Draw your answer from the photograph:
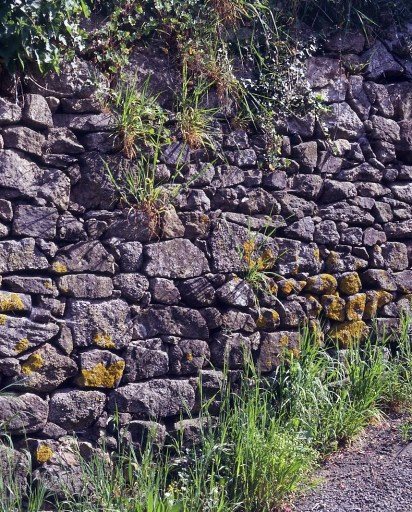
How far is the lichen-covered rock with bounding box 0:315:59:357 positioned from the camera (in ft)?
12.6

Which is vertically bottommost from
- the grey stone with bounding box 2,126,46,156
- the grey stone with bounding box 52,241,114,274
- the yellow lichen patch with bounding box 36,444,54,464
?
the yellow lichen patch with bounding box 36,444,54,464

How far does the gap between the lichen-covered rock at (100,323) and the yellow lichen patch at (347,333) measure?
59.0 inches

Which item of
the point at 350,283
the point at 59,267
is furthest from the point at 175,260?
the point at 350,283

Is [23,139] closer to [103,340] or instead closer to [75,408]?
[103,340]

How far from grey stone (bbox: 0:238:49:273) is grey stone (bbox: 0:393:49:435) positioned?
0.63 m

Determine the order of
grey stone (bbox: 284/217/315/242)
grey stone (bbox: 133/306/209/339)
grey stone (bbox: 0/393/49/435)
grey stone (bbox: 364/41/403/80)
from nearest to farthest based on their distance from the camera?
grey stone (bbox: 0/393/49/435) → grey stone (bbox: 133/306/209/339) → grey stone (bbox: 284/217/315/242) → grey stone (bbox: 364/41/403/80)

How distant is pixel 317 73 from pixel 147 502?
3002 millimetres

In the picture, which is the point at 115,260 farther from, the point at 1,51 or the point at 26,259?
the point at 1,51

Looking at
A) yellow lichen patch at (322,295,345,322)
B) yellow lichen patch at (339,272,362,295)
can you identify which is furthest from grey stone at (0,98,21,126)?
yellow lichen patch at (339,272,362,295)

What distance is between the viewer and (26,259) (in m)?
3.95

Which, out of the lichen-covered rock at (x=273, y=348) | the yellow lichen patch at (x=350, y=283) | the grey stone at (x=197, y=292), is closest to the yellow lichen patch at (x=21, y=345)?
the grey stone at (x=197, y=292)

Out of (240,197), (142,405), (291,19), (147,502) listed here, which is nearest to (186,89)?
(240,197)

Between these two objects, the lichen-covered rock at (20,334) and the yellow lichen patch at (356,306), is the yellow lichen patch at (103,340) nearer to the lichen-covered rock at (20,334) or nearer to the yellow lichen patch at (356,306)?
the lichen-covered rock at (20,334)

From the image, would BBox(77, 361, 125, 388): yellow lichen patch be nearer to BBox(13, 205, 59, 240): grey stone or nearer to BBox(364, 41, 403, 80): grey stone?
BBox(13, 205, 59, 240): grey stone
